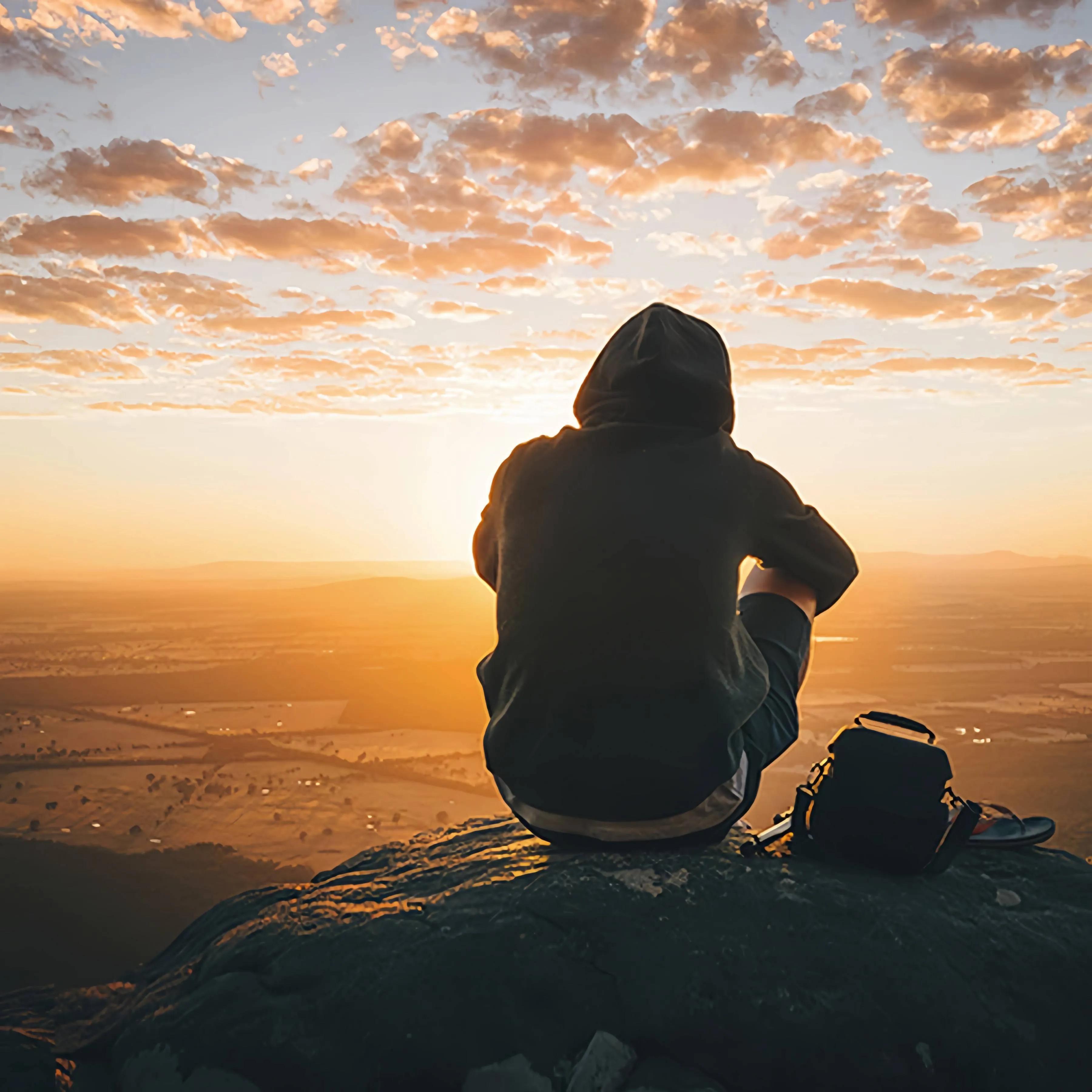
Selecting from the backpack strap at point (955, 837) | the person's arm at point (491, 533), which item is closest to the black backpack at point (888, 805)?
the backpack strap at point (955, 837)

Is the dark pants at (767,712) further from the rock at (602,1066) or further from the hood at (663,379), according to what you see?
the hood at (663,379)

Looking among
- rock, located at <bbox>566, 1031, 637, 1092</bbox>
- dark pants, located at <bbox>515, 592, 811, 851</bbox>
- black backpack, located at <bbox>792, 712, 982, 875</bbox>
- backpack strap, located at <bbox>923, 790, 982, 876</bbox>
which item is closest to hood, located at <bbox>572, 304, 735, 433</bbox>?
dark pants, located at <bbox>515, 592, 811, 851</bbox>

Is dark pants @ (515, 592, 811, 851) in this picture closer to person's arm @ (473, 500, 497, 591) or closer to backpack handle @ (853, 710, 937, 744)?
backpack handle @ (853, 710, 937, 744)

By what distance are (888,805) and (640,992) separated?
3.50 ft

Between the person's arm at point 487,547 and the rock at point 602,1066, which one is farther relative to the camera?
the person's arm at point 487,547

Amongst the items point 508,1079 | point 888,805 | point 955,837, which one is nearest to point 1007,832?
point 955,837

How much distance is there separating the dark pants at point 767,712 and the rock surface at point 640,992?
128 mm

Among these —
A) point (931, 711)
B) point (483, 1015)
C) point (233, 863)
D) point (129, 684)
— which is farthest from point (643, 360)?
point (129, 684)

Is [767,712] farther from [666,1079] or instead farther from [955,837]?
[666,1079]

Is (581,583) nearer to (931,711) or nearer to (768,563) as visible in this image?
(768,563)

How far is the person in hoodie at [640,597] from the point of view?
2.36 m

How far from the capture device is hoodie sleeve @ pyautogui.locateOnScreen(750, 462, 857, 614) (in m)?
2.55

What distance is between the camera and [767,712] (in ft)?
9.34

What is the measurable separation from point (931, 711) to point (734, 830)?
222 ft
